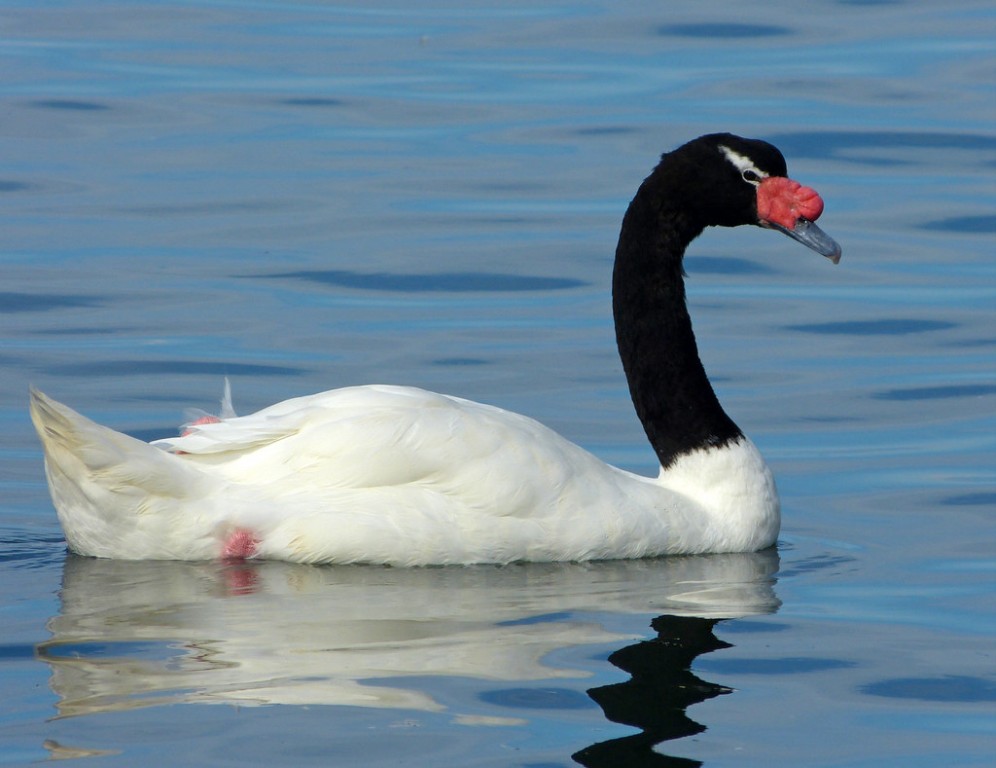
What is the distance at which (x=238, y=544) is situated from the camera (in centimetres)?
842

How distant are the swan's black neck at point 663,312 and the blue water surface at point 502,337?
2.11 feet

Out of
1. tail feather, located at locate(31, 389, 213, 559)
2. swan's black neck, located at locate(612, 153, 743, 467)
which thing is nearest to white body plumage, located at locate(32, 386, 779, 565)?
tail feather, located at locate(31, 389, 213, 559)

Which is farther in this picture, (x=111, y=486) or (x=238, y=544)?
(x=238, y=544)

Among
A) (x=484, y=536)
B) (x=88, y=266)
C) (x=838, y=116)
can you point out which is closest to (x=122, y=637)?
(x=484, y=536)

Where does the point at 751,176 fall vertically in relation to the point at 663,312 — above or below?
above

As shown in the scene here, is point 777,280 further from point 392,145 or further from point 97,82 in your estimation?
point 97,82

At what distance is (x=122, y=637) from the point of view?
746 centimetres

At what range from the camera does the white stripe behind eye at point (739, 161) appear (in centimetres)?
962

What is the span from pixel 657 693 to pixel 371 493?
1832 mm

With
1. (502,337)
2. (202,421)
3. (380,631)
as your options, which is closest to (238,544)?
(202,421)

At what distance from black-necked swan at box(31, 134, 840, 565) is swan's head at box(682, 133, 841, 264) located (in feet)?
3.84

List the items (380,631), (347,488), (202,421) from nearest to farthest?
(380,631), (347,488), (202,421)

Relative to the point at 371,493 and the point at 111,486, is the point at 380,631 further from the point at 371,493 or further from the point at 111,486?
the point at 111,486

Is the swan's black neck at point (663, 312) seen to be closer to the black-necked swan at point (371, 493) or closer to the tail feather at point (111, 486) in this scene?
the black-necked swan at point (371, 493)
